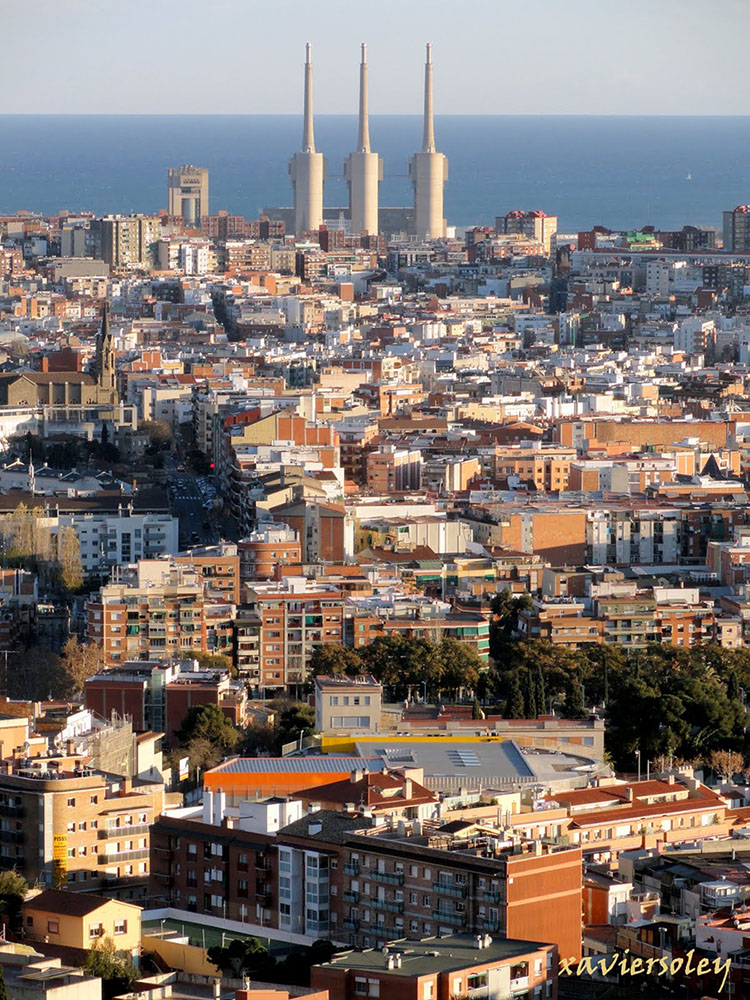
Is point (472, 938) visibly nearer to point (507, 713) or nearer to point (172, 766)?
point (172, 766)

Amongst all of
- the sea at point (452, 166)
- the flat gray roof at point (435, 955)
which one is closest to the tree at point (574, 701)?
the flat gray roof at point (435, 955)

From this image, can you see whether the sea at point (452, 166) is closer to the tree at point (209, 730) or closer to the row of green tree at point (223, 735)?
the row of green tree at point (223, 735)

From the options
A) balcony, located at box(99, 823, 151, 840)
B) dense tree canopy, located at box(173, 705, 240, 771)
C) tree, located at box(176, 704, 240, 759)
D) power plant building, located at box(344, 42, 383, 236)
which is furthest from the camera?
power plant building, located at box(344, 42, 383, 236)

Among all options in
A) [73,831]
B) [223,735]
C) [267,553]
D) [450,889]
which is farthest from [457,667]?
[450,889]

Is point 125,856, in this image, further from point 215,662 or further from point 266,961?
point 215,662

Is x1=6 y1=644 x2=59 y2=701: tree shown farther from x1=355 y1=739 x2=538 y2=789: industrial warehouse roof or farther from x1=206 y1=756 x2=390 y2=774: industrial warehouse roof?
x1=206 y1=756 x2=390 y2=774: industrial warehouse roof

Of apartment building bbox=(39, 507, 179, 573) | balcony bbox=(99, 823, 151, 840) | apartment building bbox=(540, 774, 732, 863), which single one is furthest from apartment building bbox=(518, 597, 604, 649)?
balcony bbox=(99, 823, 151, 840)

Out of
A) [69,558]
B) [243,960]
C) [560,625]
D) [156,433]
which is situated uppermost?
[156,433]
